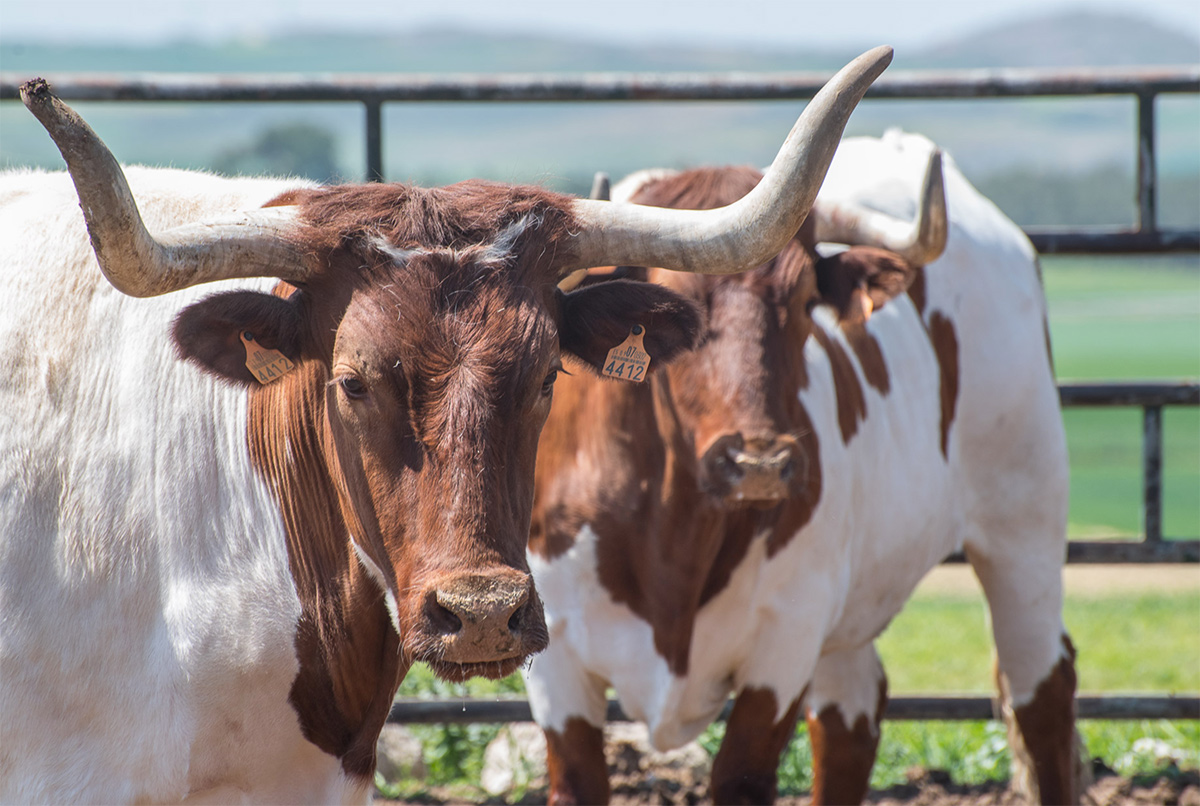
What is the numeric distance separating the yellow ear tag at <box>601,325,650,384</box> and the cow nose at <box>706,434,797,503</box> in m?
0.63

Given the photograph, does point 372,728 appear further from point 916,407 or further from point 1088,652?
point 1088,652

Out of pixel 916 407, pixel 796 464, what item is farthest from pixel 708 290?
pixel 916 407

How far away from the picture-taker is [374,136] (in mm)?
4867

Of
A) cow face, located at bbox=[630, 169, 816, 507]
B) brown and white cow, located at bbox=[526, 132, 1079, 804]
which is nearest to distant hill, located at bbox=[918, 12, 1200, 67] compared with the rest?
brown and white cow, located at bbox=[526, 132, 1079, 804]

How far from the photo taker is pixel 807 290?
3617 millimetres

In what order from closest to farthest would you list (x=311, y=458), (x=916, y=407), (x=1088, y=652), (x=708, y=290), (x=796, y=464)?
1. (x=311, y=458)
2. (x=796, y=464)
3. (x=708, y=290)
4. (x=916, y=407)
5. (x=1088, y=652)

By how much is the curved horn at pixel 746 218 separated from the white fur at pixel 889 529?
4.19ft

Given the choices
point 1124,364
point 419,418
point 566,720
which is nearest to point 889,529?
point 566,720

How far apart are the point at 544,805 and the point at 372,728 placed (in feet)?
7.18

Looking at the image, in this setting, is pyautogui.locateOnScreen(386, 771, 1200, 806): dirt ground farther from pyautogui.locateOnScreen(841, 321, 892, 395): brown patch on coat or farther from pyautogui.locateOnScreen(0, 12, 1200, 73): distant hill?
pyautogui.locateOnScreen(0, 12, 1200, 73): distant hill

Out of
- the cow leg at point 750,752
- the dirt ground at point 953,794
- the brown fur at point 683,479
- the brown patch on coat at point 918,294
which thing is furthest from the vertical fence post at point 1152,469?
the cow leg at point 750,752

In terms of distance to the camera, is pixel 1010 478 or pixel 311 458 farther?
pixel 1010 478

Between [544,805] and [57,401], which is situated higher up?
[57,401]

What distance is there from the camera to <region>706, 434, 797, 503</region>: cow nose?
3.15 meters
